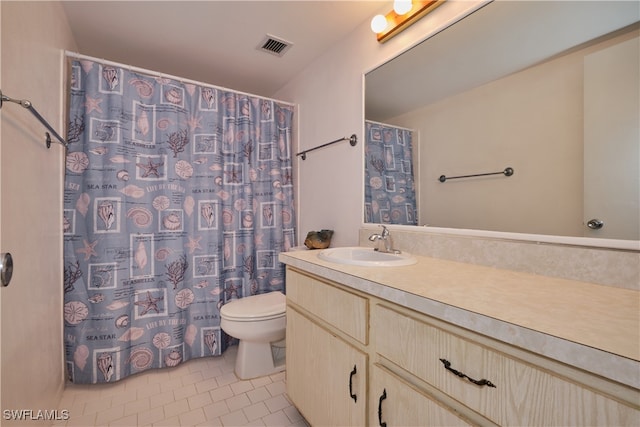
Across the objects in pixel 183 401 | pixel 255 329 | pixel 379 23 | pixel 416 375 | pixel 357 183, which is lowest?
pixel 183 401

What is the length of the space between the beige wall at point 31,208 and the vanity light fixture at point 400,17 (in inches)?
59.6

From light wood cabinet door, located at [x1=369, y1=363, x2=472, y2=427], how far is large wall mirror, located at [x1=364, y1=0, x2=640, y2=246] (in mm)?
693

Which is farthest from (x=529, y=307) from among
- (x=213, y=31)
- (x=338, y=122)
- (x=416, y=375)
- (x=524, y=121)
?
(x=213, y=31)

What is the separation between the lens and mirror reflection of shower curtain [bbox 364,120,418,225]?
1464mm

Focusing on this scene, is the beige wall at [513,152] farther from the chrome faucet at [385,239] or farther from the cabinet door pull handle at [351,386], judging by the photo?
the cabinet door pull handle at [351,386]

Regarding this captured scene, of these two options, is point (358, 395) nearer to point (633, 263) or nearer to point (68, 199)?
point (633, 263)

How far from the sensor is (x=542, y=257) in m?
0.94

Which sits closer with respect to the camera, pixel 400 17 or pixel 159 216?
pixel 400 17

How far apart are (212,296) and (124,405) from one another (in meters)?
0.72

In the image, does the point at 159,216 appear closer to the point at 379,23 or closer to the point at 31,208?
the point at 31,208

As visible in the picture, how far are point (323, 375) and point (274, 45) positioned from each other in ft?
6.66

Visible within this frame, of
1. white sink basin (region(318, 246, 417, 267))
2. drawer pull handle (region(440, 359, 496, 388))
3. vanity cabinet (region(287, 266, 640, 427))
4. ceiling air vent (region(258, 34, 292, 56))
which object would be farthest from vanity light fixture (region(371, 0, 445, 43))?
drawer pull handle (region(440, 359, 496, 388))

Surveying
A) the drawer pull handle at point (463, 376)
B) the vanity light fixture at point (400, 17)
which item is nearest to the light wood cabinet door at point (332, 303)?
the drawer pull handle at point (463, 376)

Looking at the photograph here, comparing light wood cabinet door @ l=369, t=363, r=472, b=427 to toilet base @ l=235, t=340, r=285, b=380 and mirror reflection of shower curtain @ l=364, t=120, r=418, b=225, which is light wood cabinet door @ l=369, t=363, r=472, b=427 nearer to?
mirror reflection of shower curtain @ l=364, t=120, r=418, b=225
